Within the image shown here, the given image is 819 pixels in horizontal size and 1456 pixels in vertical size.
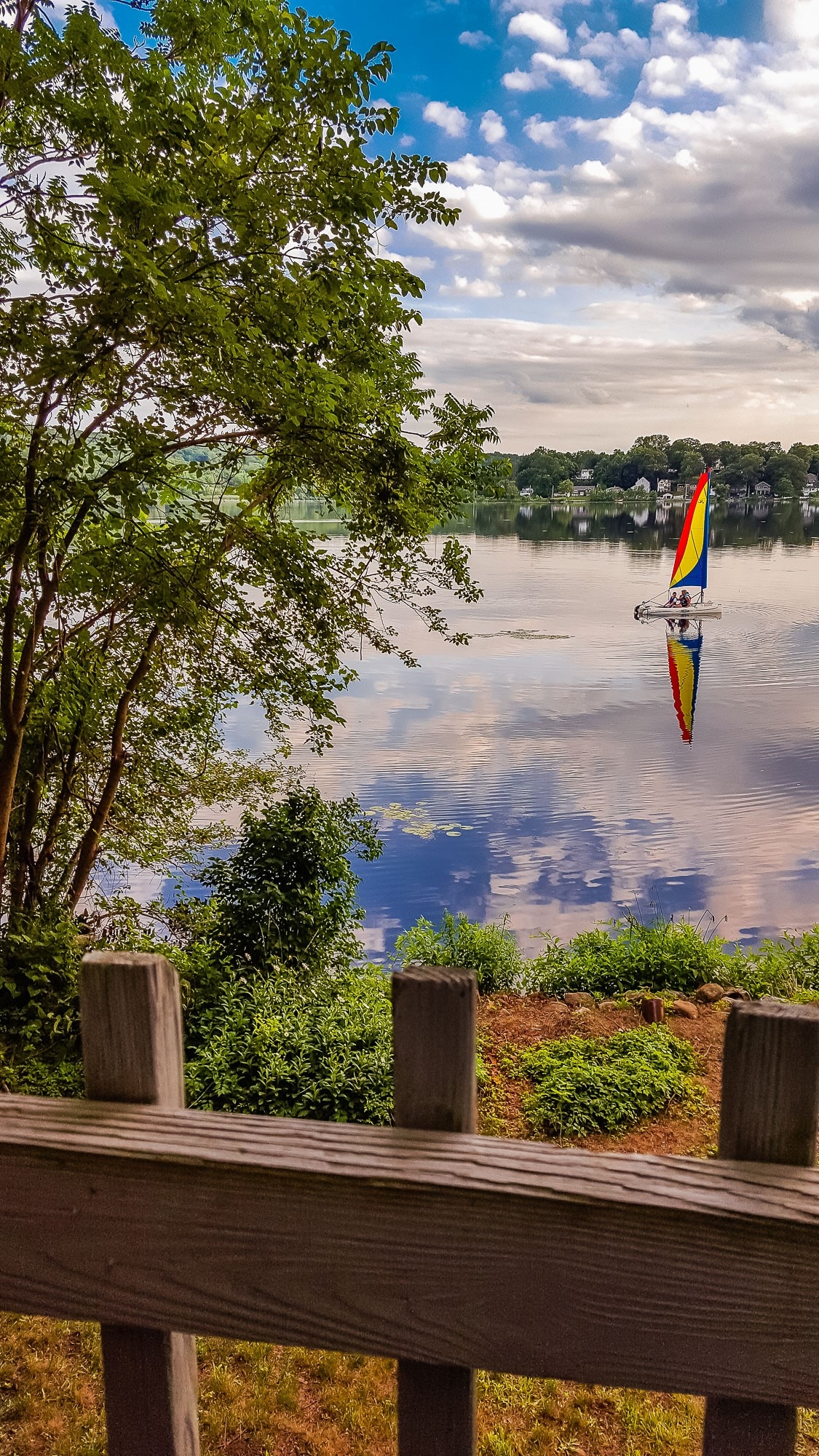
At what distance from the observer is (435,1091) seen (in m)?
0.91

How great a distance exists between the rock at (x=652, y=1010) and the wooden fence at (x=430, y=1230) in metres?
7.10

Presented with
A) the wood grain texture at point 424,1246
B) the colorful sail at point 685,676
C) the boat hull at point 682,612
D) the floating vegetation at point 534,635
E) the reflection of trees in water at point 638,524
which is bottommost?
the colorful sail at point 685,676

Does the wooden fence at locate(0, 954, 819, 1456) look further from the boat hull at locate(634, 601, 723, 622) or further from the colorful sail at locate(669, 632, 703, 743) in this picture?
the boat hull at locate(634, 601, 723, 622)

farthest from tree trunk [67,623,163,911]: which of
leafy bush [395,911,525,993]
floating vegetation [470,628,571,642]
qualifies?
floating vegetation [470,628,571,642]

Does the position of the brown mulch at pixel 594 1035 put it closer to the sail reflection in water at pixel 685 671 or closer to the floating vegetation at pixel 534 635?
the sail reflection in water at pixel 685 671

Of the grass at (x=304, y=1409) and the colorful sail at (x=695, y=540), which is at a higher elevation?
the colorful sail at (x=695, y=540)

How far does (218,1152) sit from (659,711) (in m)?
24.3

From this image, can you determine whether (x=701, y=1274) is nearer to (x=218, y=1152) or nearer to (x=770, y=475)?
(x=218, y=1152)

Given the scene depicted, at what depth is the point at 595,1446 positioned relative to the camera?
305 centimetres

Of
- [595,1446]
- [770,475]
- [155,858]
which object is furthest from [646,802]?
[770,475]

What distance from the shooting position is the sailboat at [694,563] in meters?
29.6

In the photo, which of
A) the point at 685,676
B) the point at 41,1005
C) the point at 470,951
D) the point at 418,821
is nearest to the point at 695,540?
the point at 685,676

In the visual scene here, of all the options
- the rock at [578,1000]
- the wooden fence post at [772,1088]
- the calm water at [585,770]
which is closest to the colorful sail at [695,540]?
the calm water at [585,770]

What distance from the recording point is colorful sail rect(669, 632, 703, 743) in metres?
23.4
